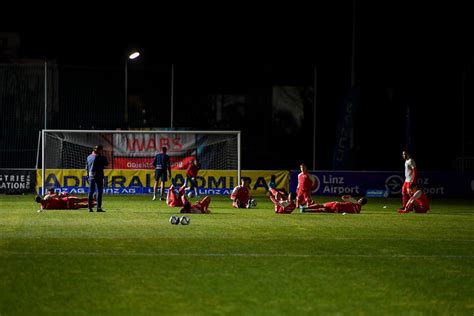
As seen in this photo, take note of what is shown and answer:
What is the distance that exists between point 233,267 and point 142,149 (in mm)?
24300

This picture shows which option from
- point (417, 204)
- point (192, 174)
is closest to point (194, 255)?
point (417, 204)

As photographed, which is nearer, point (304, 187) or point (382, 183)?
point (304, 187)

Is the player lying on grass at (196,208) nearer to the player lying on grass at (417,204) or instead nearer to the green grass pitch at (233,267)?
the green grass pitch at (233,267)

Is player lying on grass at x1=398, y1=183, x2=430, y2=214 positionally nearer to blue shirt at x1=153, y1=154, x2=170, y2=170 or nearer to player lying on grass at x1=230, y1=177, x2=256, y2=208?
player lying on grass at x1=230, y1=177, x2=256, y2=208

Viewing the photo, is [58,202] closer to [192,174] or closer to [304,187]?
[304,187]

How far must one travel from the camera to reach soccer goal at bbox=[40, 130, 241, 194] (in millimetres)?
34719

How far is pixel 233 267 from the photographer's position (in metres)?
12.4

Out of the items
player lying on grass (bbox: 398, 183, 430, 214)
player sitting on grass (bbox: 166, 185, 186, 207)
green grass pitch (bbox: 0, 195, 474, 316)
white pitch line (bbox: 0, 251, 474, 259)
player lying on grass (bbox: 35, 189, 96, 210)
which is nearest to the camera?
green grass pitch (bbox: 0, 195, 474, 316)

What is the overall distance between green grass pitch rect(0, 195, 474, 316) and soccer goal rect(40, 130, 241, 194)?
13.4 metres

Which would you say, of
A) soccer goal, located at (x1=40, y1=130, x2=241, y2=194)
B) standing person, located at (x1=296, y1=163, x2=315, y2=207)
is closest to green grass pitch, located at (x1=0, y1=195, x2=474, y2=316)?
standing person, located at (x1=296, y1=163, x2=315, y2=207)

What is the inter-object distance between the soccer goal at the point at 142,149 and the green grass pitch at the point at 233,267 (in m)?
13.4

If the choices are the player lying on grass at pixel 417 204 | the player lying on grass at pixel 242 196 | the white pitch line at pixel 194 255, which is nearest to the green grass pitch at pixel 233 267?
the white pitch line at pixel 194 255

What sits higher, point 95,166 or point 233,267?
point 95,166

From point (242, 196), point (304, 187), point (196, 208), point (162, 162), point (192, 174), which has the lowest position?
point (196, 208)
